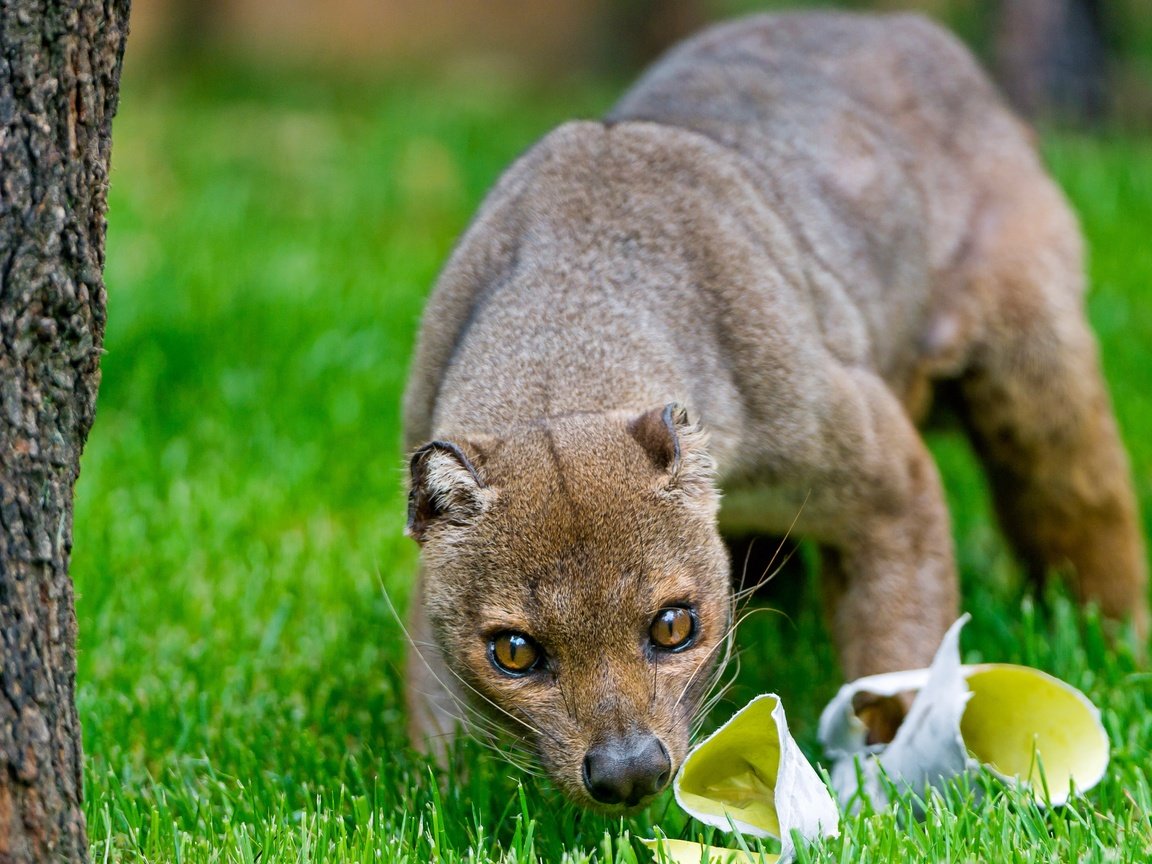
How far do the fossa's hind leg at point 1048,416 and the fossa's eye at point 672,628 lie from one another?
8.15ft

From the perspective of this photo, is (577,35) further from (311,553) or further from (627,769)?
(627,769)

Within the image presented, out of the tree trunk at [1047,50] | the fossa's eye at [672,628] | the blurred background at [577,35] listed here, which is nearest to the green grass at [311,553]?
the fossa's eye at [672,628]

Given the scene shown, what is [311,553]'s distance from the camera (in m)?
6.21

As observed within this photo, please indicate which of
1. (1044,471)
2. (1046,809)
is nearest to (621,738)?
(1046,809)

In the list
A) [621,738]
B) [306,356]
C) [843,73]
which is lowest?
[306,356]

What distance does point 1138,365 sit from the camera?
823 centimetres

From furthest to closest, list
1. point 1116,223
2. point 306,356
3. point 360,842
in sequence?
point 1116,223, point 306,356, point 360,842

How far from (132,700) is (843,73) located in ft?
11.5

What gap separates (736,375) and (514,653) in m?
1.29

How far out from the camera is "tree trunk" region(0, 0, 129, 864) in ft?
9.85

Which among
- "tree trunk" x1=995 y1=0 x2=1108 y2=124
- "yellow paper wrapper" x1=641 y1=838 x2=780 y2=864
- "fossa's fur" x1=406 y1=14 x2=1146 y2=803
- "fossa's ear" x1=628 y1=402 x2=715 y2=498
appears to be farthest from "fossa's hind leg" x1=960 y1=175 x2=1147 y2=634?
"tree trunk" x1=995 y1=0 x2=1108 y2=124

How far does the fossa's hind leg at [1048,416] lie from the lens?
5727 mm

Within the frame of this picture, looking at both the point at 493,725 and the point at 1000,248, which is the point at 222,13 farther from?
→ the point at 493,725

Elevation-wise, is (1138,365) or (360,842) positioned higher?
(360,842)
